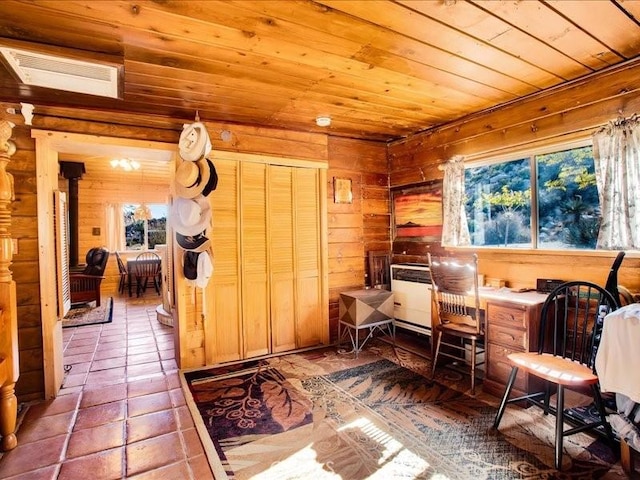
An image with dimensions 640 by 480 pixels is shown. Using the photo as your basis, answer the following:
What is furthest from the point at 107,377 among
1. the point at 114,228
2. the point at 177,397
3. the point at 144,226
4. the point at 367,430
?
the point at 144,226

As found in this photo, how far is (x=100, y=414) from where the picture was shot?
2459 mm

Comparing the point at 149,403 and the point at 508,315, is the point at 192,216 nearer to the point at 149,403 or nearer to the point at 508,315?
the point at 149,403

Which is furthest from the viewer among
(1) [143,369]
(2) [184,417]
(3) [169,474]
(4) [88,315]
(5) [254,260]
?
(4) [88,315]

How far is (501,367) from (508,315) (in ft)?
1.35

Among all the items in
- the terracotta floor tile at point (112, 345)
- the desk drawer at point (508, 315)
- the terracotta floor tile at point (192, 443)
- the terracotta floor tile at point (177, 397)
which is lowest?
the terracotta floor tile at point (192, 443)

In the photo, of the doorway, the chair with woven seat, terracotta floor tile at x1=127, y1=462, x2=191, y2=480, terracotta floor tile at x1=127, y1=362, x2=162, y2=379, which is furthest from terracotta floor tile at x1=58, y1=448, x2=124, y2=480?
the chair with woven seat

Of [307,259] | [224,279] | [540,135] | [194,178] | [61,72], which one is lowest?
[224,279]

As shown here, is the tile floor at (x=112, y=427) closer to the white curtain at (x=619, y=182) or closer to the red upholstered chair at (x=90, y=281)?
the red upholstered chair at (x=90, y=281)

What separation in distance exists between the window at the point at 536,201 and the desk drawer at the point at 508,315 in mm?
737

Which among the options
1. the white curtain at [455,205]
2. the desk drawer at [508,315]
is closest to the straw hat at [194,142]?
the white curtain at [455,205]

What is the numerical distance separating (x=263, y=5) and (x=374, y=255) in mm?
3013

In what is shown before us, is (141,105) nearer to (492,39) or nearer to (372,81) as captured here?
(372,81)

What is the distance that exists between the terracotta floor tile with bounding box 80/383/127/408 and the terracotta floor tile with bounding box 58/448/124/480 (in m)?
0.72

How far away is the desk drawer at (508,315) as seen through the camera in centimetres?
248
